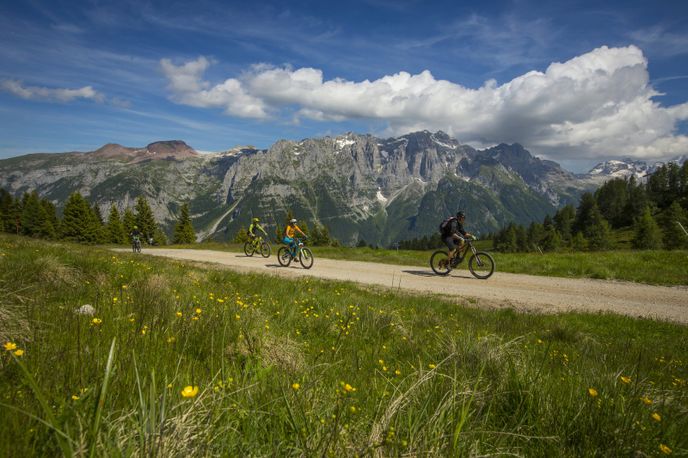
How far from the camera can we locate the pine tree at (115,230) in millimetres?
75125

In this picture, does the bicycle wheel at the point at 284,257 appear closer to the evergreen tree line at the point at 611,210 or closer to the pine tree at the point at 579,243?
the pine tree at the point at 579,243

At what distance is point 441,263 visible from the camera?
18.5 m

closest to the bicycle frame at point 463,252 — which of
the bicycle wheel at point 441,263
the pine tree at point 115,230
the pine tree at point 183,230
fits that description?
the bicycle wheel at point 441,263

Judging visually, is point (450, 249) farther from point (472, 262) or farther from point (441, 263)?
point (472, 262)

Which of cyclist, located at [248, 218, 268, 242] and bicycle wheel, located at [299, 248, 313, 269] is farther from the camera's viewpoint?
cyclist, located at [248, 218, 268, 242]

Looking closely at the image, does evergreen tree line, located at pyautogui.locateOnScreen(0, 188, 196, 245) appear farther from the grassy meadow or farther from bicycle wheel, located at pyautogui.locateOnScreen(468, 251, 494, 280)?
the grassy meadow

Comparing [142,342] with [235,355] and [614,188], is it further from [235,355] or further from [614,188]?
[614,188]

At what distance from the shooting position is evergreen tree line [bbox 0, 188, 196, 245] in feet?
221

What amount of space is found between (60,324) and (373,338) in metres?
4.29

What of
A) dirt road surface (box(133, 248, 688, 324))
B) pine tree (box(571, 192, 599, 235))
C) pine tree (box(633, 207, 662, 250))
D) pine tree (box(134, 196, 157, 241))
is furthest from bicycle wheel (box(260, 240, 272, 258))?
pine tree (box(571, 192, 599, 235))

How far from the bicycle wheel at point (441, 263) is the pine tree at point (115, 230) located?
244 feet

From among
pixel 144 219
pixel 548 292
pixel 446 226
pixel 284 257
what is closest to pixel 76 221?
pixel 144 219

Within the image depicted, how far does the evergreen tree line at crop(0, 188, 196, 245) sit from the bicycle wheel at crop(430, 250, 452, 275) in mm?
62151

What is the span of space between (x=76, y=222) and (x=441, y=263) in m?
74.6
